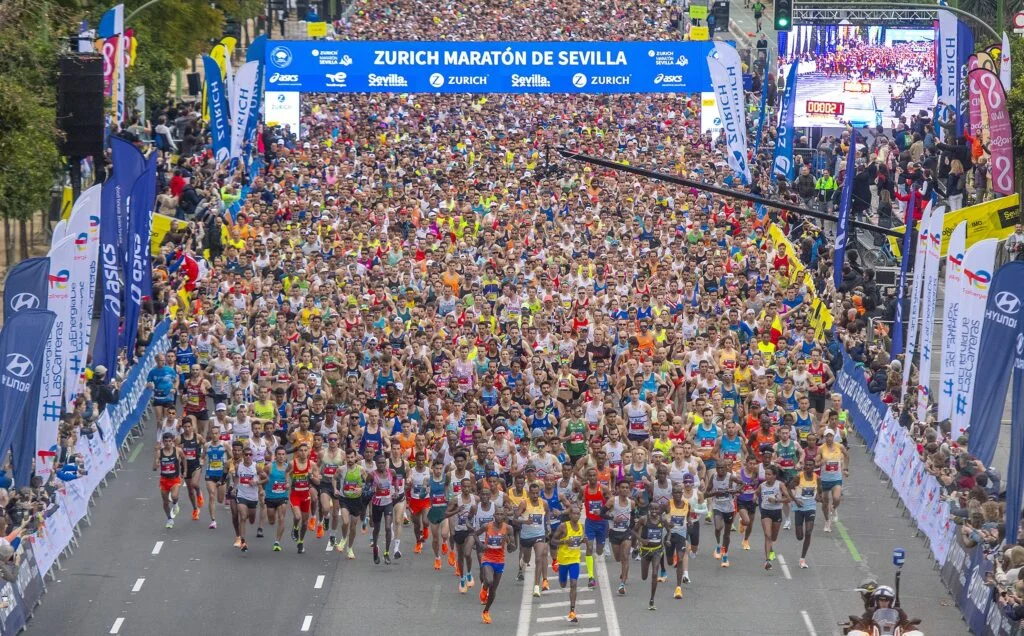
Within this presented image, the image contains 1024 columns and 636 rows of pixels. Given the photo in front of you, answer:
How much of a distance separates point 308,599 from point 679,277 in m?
12.8

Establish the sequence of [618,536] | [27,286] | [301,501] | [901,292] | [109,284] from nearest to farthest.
Answer: [618,536], [301,501], [27,286], [901,292], [109,284]

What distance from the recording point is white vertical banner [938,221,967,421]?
80.2 ft

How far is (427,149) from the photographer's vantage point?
153 feet

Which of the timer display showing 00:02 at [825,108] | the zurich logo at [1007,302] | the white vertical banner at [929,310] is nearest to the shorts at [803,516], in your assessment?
the zurich logo at [1007,302]

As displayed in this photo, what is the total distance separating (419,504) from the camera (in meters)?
23.1

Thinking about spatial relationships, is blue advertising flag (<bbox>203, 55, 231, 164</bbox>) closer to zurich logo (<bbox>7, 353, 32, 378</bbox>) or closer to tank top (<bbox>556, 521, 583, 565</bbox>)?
zurich logo (<bbox>7, 353, 32, 378</bbox>)

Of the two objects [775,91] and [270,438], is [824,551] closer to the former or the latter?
[270,438]

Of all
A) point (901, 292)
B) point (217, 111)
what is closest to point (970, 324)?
point (901, 292)

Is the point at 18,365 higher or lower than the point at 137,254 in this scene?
lower

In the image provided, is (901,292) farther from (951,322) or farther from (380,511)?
(380,511)

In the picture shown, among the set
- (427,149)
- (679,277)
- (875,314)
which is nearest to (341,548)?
(679,277)

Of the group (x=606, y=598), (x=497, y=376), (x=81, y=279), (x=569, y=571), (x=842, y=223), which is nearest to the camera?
(x=569, y=571)

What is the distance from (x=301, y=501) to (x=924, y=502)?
8023 millimetres

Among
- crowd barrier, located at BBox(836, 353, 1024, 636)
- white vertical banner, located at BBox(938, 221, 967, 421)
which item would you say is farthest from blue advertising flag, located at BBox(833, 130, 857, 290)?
white vertical banner, located at BBox(938, 221, 967, 421)
